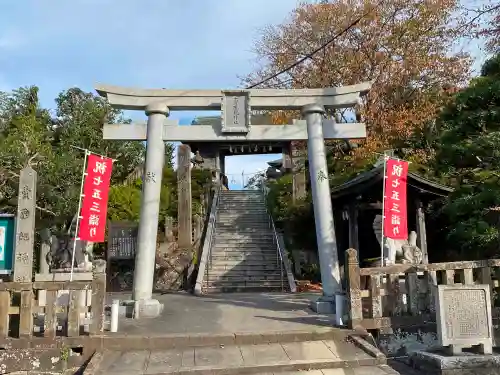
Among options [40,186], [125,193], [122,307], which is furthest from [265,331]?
[125,193]

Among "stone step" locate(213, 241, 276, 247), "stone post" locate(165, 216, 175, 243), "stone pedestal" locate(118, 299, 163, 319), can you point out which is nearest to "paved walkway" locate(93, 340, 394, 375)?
"stone pedestal" locate(118, 299, 163, 319)

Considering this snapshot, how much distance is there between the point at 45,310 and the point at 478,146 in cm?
922

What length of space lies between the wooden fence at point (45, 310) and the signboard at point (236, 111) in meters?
4.77

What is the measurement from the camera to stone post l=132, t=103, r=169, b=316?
10031mm

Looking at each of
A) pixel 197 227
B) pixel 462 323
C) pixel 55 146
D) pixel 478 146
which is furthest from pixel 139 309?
pixel 55 146

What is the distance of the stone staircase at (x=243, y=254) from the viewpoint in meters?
15.9

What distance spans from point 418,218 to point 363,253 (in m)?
4.02

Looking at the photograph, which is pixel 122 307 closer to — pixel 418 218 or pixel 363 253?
pixel 418 218

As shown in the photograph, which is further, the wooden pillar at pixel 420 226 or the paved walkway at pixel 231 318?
the wooden pillar at pixel 420 226

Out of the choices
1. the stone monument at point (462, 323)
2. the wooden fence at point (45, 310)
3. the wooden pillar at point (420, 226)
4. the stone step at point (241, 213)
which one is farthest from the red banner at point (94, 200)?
the stone step at point (241, 213)

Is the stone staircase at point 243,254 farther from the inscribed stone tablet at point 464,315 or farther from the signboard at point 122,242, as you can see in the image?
the inscribed stone tablet at point 464,315

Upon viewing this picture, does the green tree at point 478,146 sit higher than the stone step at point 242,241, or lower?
higher

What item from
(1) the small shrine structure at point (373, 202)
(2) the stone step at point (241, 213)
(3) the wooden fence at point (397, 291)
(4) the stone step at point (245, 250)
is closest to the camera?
(3) the wooden fence at point (397, 291)

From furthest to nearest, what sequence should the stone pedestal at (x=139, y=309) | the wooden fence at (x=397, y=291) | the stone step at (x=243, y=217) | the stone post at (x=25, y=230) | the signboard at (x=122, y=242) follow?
the stone step at (x=243, y=217), the signboard at (x=122, y=242), the stone pedestal at (x=139, y=309), the wooden fence at (x=397, y=291), the stone post at (x=25, y=230)
